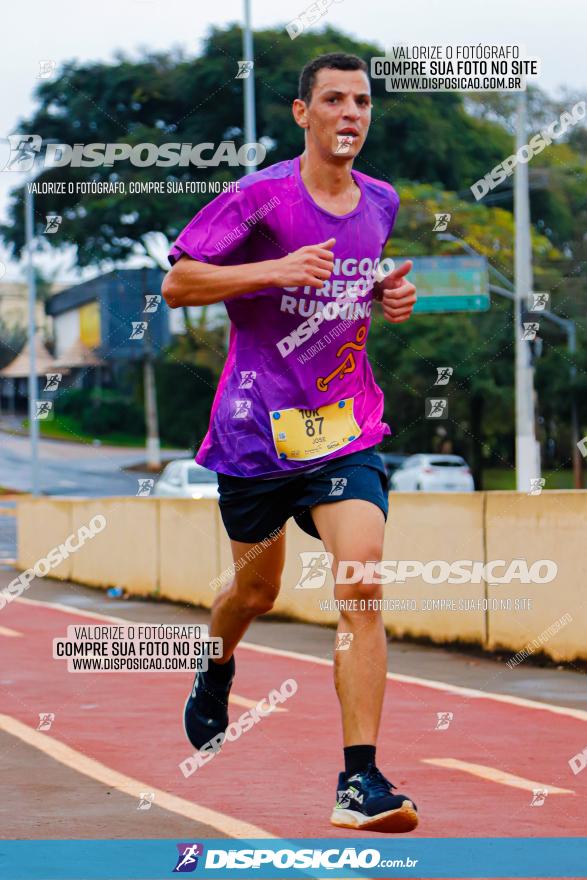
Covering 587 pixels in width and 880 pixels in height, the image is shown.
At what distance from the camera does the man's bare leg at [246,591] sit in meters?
5.65

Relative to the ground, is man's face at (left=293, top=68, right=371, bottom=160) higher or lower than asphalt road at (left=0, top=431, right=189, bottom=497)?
higher

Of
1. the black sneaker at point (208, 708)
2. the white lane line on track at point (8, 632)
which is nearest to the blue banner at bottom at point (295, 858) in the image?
the black sneaker at point (208, 708)

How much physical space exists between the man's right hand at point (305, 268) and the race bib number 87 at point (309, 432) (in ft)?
1.55

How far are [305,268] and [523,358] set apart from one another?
24.2m

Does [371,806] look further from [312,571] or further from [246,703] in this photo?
[312,571]

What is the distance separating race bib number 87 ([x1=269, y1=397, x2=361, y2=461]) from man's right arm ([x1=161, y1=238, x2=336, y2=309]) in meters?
0.42

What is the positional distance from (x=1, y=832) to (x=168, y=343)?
156 ft

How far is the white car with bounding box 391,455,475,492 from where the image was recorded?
41.1 meters

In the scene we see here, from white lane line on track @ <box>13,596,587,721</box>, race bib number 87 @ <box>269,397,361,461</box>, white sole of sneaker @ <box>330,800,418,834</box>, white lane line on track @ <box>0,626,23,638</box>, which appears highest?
race bib number 87 @ <box>269,397,361,461</box>

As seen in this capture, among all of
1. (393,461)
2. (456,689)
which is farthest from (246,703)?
(393,461)

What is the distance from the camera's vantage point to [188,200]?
38156mm

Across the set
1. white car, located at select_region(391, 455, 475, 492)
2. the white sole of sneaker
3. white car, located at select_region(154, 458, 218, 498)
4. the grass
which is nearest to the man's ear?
the white sole of sneaker

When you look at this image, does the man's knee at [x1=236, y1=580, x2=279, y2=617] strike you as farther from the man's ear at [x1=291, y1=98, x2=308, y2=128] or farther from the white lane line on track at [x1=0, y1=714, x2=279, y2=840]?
the man's ear at [x1=291, y1=98, x2=308, y2=128]

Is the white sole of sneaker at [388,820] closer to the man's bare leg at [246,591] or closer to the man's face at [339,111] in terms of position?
the man's bare leg at [246,591]
